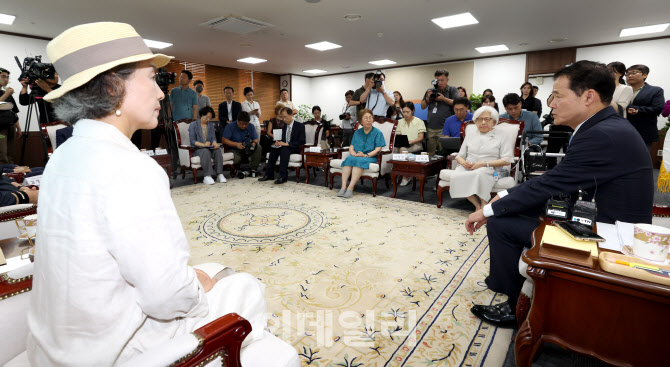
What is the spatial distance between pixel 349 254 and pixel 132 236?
2.08m

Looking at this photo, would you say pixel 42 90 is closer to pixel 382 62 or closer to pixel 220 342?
pixel 220 342

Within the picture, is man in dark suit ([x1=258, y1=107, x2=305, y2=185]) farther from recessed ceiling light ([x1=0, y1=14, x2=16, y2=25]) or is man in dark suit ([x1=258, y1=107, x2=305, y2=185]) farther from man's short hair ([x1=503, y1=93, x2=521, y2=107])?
recessed ceiling light ([x1=0, y1=14, x2=16, y2=25])

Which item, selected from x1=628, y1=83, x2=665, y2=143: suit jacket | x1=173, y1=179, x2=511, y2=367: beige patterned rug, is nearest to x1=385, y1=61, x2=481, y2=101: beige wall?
x1=628, y1=83, x2=665, y2=143: suit jacket

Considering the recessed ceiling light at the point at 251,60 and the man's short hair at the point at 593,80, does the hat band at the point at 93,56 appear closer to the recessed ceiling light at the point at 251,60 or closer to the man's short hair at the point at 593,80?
the man's short hair at the point at 593,80

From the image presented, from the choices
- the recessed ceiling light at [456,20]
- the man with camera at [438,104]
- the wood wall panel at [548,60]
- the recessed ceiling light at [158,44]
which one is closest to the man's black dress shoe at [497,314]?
the man with camera at [438,104]

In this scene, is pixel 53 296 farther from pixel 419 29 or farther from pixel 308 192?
pixel 419 29

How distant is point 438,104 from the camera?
5.40 meters


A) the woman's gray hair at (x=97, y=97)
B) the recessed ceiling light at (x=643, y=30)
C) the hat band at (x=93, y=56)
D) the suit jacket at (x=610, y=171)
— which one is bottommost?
the suit jacket at (x=610, y=171)

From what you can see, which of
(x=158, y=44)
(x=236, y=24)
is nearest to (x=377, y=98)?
(x=236, y=24)

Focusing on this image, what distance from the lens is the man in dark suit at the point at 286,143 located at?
5.55 metres

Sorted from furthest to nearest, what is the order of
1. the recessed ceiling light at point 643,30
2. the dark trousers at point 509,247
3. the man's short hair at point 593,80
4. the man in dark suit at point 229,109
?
the man in dark suit at point 229,109, the recessed ceiling light at point 643,30, the dark trousers at point 509,247, the man's short hair at point 593,80

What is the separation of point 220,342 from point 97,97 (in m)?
0.69

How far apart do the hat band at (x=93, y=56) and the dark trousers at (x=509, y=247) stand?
69.6 inches

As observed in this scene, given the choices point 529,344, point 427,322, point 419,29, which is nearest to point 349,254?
point 427,322
